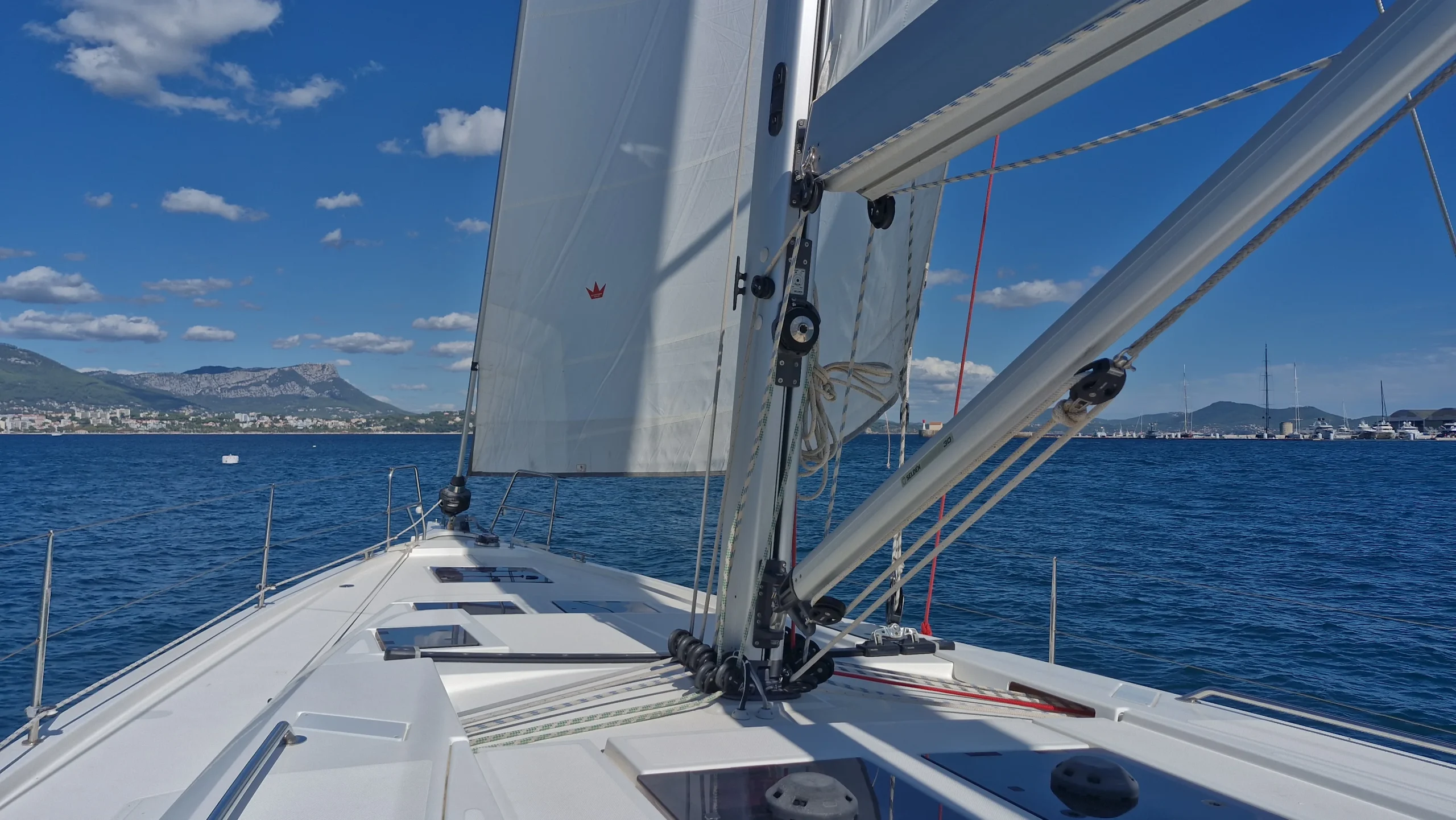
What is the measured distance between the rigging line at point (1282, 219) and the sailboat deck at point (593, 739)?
3.15ft

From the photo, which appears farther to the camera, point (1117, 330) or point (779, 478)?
point (779, 478)

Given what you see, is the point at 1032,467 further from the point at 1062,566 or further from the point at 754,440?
the point at 1062,566

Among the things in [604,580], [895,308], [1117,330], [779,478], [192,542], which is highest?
[895,308]

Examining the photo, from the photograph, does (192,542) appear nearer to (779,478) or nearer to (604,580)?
(604,580)

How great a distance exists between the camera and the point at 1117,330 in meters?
1.67

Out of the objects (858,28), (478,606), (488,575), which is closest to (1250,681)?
(858,28)

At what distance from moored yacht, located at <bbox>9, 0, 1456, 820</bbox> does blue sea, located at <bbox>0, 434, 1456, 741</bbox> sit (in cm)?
57

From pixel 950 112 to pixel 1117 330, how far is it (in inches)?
23.4

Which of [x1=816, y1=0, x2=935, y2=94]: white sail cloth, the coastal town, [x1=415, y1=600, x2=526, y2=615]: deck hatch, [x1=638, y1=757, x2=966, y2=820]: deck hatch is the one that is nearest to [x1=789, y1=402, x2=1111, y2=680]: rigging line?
[x1=638, y1=757, x2=966, y2=820]: deck hatch

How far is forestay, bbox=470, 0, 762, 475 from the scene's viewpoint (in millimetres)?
4797

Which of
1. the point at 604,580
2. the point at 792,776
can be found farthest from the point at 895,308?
the point at 604,580

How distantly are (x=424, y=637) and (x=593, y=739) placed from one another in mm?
1206

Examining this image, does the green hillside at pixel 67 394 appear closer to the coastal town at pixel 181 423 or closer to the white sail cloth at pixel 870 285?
the coastal town at pixel 181 423

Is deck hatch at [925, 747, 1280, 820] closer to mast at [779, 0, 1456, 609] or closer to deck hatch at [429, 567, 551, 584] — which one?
mast at [779, 0, 1456, 609]
